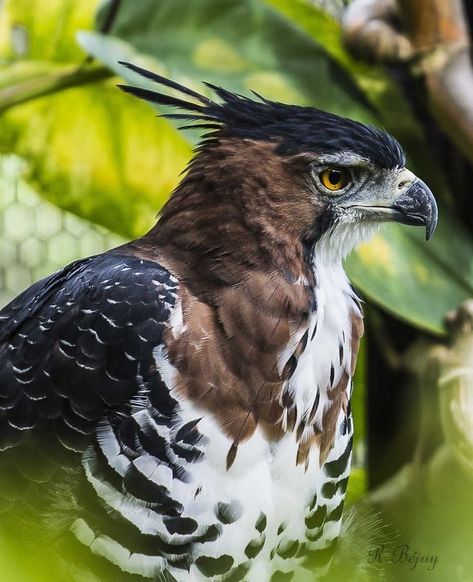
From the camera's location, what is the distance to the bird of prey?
1361 millimetres

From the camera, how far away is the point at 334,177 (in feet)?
4.74

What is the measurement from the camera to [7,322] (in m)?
1.61

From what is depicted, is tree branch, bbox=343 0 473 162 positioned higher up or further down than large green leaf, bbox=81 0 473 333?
higher up

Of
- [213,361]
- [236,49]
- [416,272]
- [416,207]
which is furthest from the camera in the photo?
[236,49]

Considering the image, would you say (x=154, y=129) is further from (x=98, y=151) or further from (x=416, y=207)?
(x=416, y=207)

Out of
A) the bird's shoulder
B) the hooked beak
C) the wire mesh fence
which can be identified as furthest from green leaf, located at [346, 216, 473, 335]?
the bird's shoulder

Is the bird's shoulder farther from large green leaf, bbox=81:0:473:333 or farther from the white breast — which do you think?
large green leaf, bbox=81:0:473:333

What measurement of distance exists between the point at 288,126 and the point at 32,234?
4.45ft

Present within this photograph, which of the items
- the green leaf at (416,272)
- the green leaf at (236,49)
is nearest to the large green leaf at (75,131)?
the green leaf at (236,49)

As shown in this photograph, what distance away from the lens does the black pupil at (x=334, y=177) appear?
1.44 metres

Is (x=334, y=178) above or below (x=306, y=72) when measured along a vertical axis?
below

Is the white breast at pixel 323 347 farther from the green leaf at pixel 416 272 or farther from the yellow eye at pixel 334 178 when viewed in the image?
the green leaf at pixel 416 272

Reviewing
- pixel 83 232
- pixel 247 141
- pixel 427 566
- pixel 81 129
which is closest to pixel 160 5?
pixel 81 129

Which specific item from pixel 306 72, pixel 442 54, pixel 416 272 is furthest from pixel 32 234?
pixel 442 54
